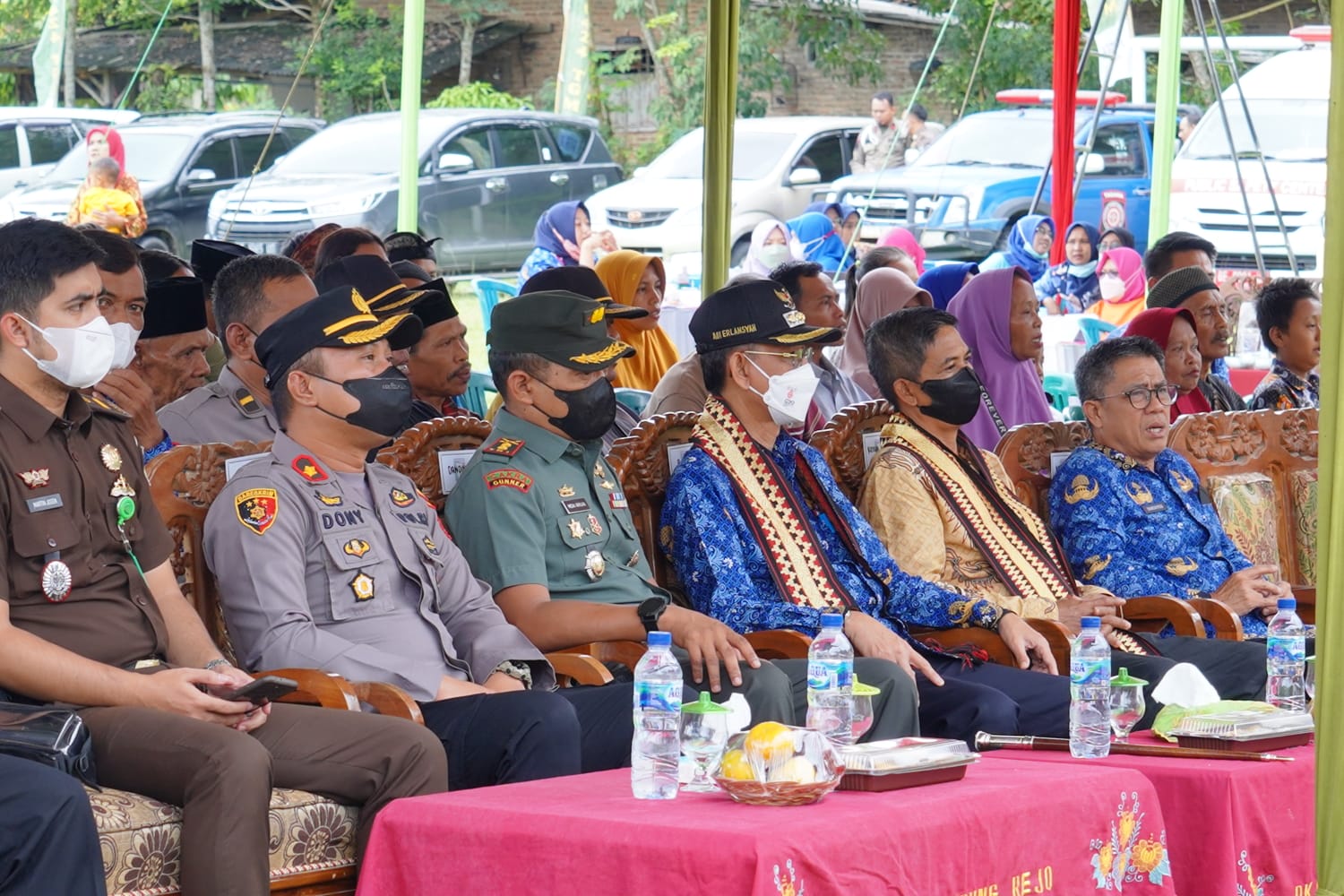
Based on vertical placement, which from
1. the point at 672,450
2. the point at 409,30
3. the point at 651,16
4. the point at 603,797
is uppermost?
the point at 651,16

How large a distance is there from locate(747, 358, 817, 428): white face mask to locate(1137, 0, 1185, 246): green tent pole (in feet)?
23.7

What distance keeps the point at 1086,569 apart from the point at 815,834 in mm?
2857

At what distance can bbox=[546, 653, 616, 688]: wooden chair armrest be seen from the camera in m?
4.00

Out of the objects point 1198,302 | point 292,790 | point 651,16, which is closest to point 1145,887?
point 292,790

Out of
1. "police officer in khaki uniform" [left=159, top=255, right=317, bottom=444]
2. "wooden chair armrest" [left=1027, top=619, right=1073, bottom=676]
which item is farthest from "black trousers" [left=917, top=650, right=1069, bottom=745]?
"police officer in khaki uniform" [left=159, top=255, right=317, bottom=444]

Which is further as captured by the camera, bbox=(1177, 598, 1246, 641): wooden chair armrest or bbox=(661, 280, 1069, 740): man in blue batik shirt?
bbox=(1177, 598, 1246, 641): wooden chair armrest

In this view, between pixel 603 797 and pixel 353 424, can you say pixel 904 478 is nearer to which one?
pixel 353 424

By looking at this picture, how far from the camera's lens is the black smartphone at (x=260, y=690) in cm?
321

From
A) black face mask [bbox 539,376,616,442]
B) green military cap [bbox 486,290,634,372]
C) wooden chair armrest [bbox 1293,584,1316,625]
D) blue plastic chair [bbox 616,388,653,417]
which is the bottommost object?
wooden chair armrest [bbox 1293,584,1316,625]

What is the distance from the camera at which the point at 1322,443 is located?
3160mm

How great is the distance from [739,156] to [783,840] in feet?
43.3

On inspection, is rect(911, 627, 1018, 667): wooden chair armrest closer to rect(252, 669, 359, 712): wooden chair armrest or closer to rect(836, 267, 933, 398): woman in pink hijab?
rect(252, 669, 359, 712): wooden chair armrest

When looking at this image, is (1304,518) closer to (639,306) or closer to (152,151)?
(639,306)

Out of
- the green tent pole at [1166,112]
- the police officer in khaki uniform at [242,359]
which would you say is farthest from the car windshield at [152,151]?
the police officer in khaki uniform at [242,359]
